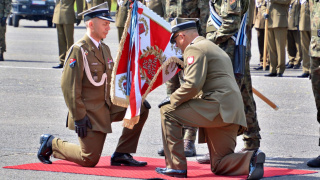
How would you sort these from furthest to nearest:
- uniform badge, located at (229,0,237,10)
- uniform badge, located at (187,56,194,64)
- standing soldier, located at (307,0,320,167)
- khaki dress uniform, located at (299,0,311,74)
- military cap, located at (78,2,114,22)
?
khaki dress uniform, located at (299,0,311,74) → standing soldier, located at (307,0,320,167) → uniform badge, located at (229,0,237,10) → military cap, located at (78,2,114,22) → uniform badge, located at (187,56,194,64)

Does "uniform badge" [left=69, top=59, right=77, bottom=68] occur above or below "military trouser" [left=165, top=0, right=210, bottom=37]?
below

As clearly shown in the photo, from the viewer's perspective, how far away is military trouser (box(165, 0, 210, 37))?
28.1 ft

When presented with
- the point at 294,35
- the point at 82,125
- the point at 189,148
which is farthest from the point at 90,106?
the point at 294,35

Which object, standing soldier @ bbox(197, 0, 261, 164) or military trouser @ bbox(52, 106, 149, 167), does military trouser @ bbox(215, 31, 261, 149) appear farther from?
military trouser @ bbox(52, 106, 149, 167)

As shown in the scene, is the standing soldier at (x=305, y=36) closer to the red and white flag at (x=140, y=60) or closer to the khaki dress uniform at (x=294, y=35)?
the khaki dress uniform at (x=294, y=35)

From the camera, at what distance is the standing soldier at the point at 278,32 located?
15.1 metres

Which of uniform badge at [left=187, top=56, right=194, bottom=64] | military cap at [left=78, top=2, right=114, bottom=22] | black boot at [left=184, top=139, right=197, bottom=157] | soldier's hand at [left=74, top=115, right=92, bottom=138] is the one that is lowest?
black boot at [left=184, top=139, right=197, bottom=157]

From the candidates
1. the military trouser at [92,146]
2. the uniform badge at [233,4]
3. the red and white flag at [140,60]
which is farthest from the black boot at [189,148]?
the uniform badge at [233,4]

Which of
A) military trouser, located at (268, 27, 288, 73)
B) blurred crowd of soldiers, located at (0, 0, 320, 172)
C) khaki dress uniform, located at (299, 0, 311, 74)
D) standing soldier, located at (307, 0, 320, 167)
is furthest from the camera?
military trouser, located at (268, 27, 288, 73)

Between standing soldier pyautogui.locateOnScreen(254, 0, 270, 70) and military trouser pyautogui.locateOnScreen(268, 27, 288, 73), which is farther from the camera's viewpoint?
standing soldier pyautogui.locateOnScreen(254, 0, 270, 70)

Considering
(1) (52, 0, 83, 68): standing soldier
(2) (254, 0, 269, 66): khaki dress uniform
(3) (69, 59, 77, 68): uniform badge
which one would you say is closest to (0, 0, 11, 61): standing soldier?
(1) (52, 0, 83, 68): standing soldier

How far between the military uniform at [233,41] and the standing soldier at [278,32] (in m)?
7.04

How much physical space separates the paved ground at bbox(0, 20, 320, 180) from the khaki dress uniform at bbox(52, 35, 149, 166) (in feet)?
1.34

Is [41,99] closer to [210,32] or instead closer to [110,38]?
[210,32]
